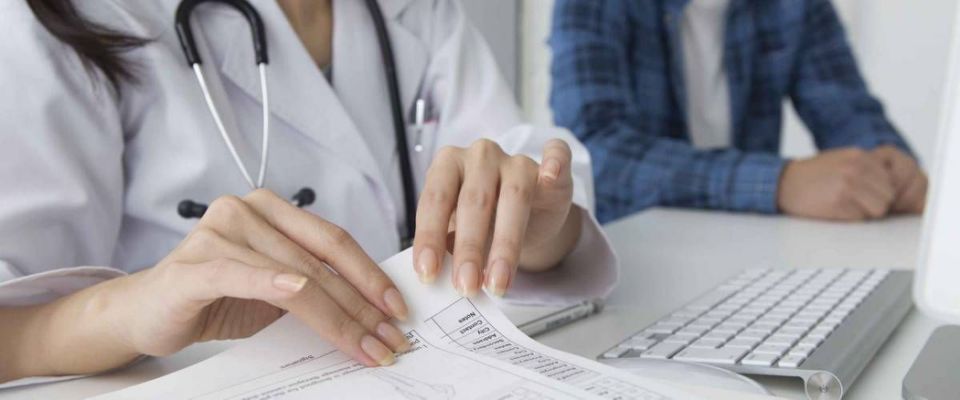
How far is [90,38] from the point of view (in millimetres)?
609

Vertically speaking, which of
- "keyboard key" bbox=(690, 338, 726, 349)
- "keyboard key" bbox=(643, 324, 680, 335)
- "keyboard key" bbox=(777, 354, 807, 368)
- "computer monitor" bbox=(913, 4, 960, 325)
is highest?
"computer monitor" bbox=(913, 4, 960, 325)

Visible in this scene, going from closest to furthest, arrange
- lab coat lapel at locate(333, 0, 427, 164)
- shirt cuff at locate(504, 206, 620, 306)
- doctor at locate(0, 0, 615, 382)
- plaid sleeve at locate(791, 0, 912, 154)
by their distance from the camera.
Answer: doctor at locate(0, 0, 615, 382) → shirt cuff at locate(504, 206, 620, 306) → lab coat lapel at locate(333, 0, 427, 164) → plaid sleeve at locate(791, 0, 912, 154)

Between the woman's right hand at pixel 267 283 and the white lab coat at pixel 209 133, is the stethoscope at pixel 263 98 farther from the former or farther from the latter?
the woman's right hand at pixel 267 283

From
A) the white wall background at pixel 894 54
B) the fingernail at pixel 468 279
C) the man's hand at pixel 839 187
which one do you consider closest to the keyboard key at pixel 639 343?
the fingernail at pixel 468 279

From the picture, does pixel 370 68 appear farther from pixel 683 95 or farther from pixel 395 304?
pixel 683 95

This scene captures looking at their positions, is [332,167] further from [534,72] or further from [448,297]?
[534,72]

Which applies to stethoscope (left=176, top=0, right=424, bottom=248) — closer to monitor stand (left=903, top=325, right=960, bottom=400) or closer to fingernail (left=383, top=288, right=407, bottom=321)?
fingernail (left=383, top=288, right=407, bottom=321)

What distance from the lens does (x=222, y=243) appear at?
439 mm

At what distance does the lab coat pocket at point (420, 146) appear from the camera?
87 centimetres

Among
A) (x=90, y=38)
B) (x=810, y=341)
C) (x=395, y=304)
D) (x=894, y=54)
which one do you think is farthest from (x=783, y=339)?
(x=894, y=54)

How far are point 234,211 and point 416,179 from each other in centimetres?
Result: 42

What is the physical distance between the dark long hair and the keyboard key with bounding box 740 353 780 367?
1.52 feet

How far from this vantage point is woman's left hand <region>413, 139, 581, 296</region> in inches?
18.3

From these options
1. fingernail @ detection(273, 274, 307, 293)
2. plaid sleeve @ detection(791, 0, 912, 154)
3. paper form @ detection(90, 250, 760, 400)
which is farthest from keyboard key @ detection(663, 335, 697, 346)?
plaid sleeve @ detection(791, 0, 912, 154)
